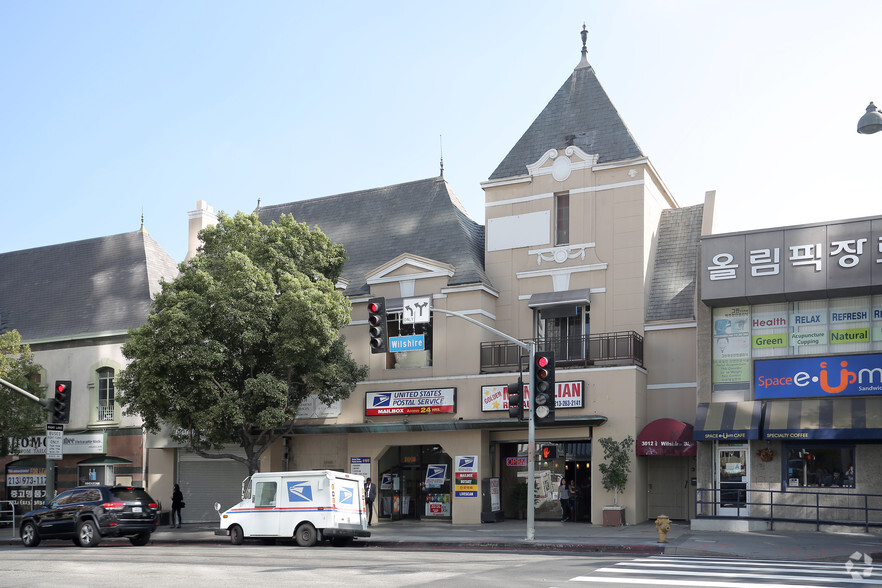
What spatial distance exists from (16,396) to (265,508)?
15.1 metres

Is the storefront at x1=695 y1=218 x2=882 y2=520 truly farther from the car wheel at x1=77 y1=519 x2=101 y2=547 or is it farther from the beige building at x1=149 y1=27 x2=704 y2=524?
the car wheel at x1=77 y1=519 x2=101 y2=547

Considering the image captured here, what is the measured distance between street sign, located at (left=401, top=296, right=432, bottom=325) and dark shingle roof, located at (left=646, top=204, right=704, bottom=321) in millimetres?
7351

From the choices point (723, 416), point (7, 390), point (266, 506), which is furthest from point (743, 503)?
point (7, 390)

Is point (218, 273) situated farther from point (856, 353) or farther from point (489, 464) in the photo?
point (856, 353)

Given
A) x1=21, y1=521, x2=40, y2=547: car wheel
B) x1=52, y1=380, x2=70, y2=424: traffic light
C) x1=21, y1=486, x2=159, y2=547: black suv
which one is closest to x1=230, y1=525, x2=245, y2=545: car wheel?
x1=21, y1=486, x2=159, y2=547: black suv

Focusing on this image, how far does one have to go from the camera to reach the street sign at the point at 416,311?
87.5 feet

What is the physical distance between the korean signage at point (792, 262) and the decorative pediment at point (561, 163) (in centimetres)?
563

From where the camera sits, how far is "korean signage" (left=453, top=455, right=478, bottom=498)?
29766 mm

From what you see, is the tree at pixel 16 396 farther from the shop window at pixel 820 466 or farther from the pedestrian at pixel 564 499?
the shop window at pixel 820 466

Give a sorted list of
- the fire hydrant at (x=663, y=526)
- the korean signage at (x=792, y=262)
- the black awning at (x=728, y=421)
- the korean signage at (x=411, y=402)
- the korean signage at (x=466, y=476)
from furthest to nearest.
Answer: the korean signage at (x=411, y=402)
the korean signage at (x=466, y=476)
the black awning at (x=728, y=421)
the korean signage at (x=792, y=262)
the fire hydrant at (x=663, y=526)

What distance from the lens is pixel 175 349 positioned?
27.1 m

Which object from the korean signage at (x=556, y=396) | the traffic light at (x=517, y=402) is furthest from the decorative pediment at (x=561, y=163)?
the traffic light at (x=517, y=402)

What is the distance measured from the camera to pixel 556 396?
29219mm

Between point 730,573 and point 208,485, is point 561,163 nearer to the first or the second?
point 208,485
